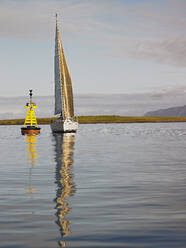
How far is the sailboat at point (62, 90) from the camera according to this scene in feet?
338

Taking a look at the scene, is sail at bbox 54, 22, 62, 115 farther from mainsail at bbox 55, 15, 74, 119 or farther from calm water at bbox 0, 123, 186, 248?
calm water at bbox 0, 123, 186, 248

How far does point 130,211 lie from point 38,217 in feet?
10.9

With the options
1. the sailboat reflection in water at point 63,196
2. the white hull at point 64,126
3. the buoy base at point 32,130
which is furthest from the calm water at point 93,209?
the buoy base at point 32,130

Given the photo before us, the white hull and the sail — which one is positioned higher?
the sail

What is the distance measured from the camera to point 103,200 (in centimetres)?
1767

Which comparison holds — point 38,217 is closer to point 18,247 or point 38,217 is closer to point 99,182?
point 18,247

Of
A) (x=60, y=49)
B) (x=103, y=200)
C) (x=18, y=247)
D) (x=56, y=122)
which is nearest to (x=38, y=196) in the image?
(x=103, y=200)

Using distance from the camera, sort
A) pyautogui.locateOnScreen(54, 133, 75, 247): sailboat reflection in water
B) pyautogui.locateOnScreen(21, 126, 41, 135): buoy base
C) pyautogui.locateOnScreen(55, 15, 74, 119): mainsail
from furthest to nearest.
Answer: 1. pyautogui.locateOnScreen(55, 15, 74, 119): mainsail
2. pyautogui.locateOnScreen(21, 126, 41, 135): buoy base
3. pyautogui.locateOnScreen(54, 133, 75, 247): sailboat reflection in water

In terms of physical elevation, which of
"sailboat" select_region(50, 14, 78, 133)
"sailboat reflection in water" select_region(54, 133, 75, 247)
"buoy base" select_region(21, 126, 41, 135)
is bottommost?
"buoy base" select_region(21, 126, 41, 135)

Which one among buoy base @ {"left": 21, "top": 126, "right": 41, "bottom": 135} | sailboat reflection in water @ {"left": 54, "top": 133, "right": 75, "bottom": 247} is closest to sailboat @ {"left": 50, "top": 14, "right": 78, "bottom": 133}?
buoy base @ {"left": 21, "top": 126, "right": 41, "bottom": 135}

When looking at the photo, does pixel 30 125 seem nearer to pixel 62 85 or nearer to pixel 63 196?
pixel 62 85

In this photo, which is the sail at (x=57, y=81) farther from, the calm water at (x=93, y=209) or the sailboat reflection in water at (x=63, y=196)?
the calm water at (x=93, y=209)

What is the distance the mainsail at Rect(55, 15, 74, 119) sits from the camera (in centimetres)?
10481

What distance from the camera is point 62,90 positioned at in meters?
106
